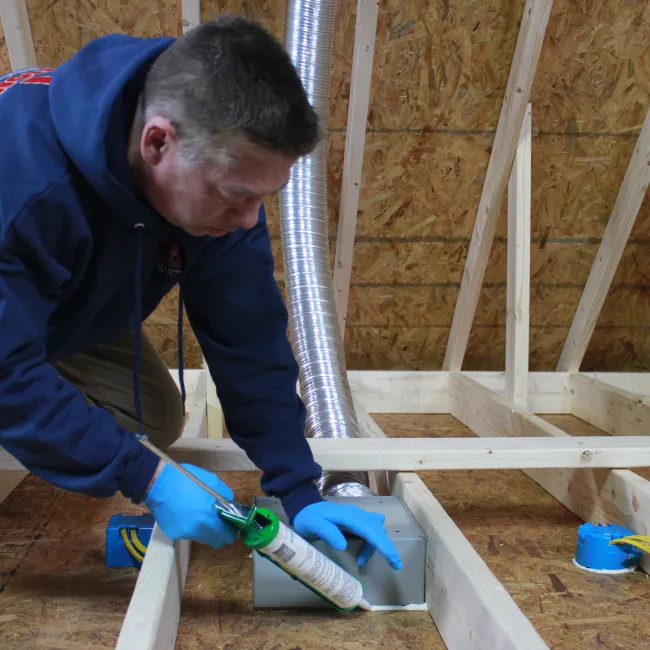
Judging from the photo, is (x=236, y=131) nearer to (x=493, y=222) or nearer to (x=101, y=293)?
(x=101, y=293)

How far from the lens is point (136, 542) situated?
1487mm

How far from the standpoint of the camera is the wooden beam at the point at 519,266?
8.01 feet

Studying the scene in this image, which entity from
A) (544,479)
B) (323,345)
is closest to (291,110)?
(323,345)

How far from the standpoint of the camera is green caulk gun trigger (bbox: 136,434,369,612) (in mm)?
1052

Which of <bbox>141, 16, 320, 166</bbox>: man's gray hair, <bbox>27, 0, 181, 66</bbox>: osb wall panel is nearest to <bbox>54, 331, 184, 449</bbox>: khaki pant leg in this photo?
<bbox>141, 16, 320, 166</bbox>: man's gray hair

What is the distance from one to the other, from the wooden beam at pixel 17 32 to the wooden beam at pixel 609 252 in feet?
7.51

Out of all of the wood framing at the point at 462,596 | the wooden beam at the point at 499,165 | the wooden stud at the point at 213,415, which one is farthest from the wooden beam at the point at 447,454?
the wooden beam at the point at 499,165

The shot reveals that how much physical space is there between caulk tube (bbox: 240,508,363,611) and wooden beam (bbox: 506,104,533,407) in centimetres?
155

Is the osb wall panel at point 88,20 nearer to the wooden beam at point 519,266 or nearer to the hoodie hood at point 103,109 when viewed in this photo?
the wooden beam at point 519,266

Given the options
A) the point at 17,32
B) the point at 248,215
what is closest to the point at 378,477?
the point at 248,215

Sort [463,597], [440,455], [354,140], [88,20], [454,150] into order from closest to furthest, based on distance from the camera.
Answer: [463,597] < [440,455] < [88,20] < [354,140] < [454,150]

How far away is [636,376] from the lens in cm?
323

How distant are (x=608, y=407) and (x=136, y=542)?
7.19ft

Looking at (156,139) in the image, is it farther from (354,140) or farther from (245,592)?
(354,140)
